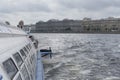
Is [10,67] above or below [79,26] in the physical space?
above

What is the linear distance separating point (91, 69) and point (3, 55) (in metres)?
13.5

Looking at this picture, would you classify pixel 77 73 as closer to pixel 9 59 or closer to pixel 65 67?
pixel 65 67

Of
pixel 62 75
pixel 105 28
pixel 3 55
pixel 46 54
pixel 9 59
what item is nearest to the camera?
pixel 3 55

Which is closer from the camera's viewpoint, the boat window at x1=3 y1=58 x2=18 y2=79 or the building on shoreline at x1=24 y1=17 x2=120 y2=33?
the boat window at x1=3 y1=58 x2=18 y2=79

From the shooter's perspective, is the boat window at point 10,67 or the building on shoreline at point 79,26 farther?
the building on shoreline at point 79,26

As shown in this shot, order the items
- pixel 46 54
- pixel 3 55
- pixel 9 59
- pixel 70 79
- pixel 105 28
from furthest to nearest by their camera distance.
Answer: pixel 105 28 < pixel 46 54 < pixel 70 79 < pixel 9 59 < pixel 3 55

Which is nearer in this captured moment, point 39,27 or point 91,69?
point 91,69

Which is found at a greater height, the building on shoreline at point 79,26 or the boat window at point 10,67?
the boat window at point 10,67

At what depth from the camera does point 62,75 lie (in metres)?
14.7

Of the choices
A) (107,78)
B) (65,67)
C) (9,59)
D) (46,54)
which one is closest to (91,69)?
(65,67)

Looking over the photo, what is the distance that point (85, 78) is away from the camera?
13.8m

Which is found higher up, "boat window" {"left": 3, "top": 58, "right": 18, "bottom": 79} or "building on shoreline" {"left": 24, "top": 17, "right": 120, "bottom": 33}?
"boat window" {"left": 3, "top": 58, "right": 18, "bottom": 79}

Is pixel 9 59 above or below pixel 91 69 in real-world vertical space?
above

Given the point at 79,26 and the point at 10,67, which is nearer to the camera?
the point at 10,67
